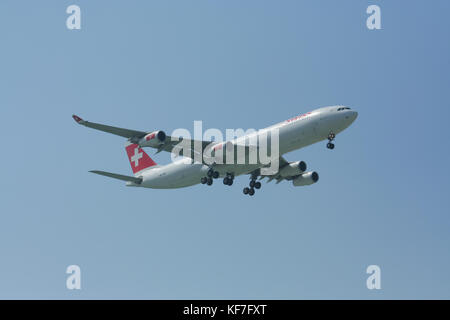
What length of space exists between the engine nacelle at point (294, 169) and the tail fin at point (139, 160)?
522 inches

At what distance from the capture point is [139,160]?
68.8 m

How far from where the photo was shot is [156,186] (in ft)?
209

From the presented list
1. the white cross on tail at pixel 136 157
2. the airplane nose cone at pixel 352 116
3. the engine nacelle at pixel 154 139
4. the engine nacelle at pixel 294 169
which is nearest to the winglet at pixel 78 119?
the engine nacelle at pixel 154 139

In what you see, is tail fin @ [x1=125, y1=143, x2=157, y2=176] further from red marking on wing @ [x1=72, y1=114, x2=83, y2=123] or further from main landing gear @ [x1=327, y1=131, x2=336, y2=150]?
main landing gear @ [x1=327, y1=131, x2=336, y2=150]

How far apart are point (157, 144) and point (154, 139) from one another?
50 centimetres

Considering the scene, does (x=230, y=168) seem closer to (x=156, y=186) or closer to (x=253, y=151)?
(x=253, y=151)

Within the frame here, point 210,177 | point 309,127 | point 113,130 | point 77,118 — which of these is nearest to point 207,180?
point 210,177

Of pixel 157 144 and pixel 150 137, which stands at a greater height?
pixel 150 137

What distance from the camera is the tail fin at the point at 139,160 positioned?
67812 mm

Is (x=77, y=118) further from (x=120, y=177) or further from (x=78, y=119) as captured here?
(x=120, y=177)
